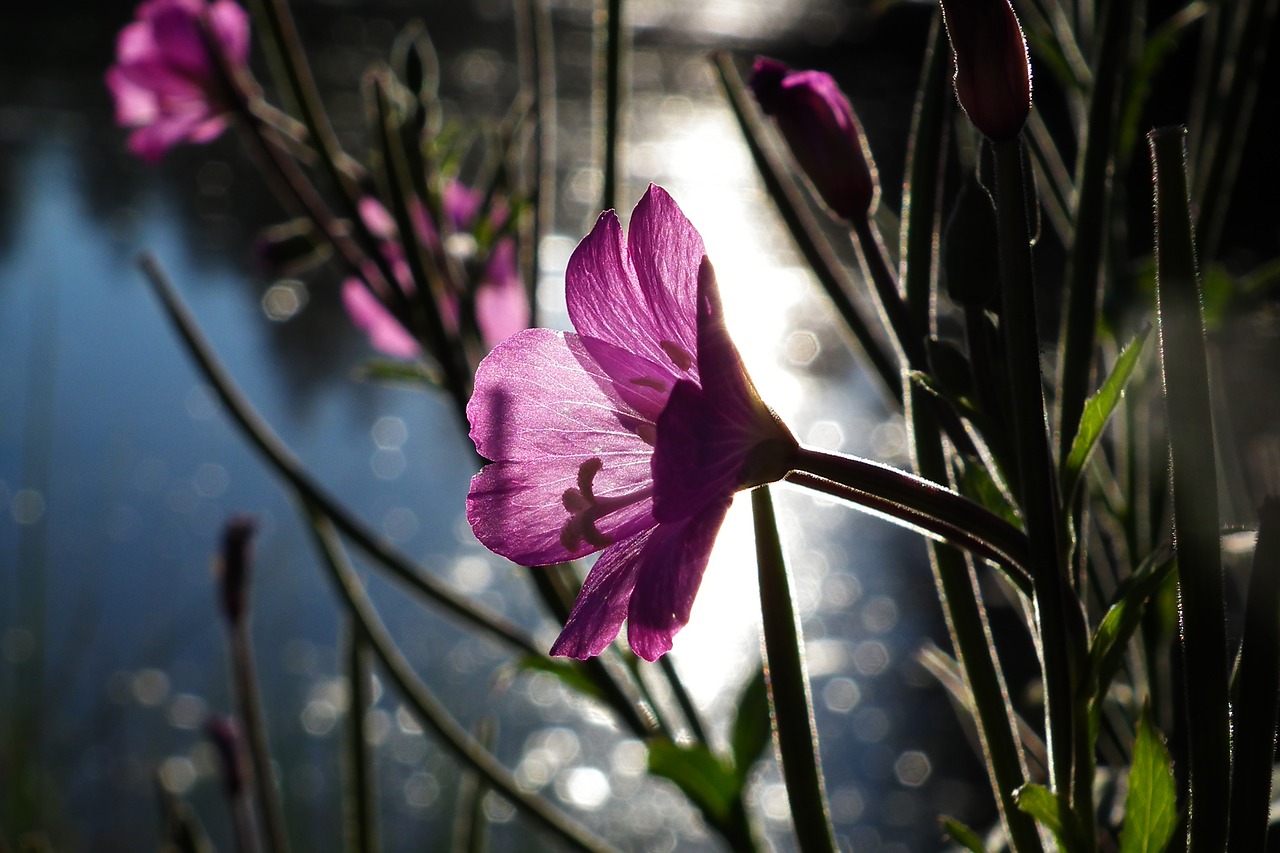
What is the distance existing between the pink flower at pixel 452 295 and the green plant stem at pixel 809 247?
0.69ft

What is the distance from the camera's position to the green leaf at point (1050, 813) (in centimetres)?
34

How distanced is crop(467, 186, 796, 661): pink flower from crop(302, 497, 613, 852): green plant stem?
26cm

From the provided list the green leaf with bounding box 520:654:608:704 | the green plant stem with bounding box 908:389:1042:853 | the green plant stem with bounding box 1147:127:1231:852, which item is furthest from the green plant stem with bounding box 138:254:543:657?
the green plant stem with bounding box 1147:127:1231:852

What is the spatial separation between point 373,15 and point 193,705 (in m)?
4.85

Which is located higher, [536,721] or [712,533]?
[712,533]

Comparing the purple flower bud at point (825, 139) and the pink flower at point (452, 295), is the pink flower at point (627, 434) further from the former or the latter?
the pink flower at point (452, 295)

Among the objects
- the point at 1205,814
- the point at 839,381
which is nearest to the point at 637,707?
the point at 1205,814

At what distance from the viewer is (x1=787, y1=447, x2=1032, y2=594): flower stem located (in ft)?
1.13

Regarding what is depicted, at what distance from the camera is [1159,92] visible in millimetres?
3318

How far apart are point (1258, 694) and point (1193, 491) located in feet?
0.16

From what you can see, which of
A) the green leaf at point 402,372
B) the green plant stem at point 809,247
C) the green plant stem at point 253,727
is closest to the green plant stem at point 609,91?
the green plant stem at point 809,247

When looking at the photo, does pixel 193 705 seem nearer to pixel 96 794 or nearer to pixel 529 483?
pixel 96 794

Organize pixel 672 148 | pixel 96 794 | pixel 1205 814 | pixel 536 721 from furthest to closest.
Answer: pixel 672 148 < pixel 536 721 < pixel 96 794 < pixel 1205 814

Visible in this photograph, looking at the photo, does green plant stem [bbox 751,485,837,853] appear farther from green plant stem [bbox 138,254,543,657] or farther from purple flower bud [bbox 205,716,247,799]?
purple flower bud [bbox 205,716,247,799]
